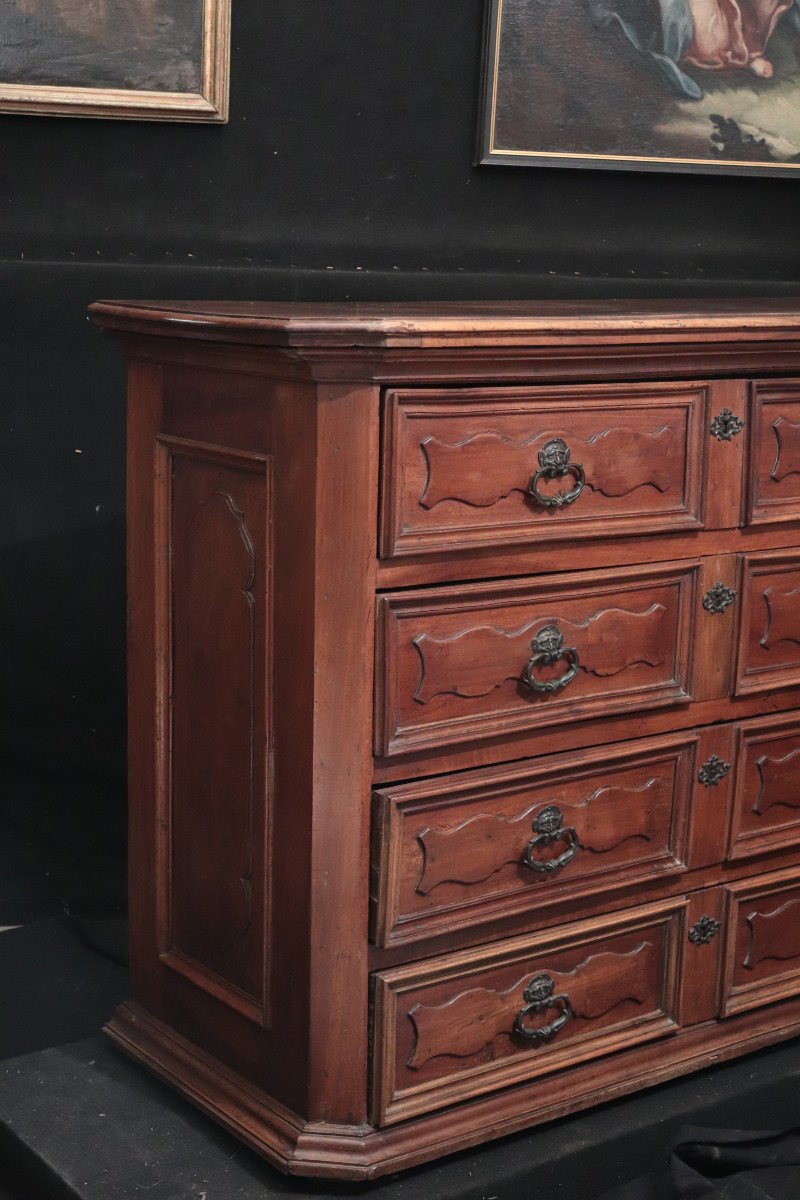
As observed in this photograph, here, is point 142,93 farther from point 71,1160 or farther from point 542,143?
point 71,1160

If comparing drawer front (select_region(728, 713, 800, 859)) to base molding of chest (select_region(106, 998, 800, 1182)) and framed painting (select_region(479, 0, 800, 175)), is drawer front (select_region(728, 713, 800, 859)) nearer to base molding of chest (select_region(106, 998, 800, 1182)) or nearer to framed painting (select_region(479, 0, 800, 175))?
base molding of chest (select_region(106, 998, 800, 1182))

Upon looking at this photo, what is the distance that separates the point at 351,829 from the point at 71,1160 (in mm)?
773

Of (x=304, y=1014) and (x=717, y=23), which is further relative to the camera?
(x=717, y=23)

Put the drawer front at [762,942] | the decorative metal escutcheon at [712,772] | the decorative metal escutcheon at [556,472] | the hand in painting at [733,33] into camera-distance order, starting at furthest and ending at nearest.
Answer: the hand in painting at [733,33] → the drawer front at [762,942] → the decorative metal escutcheon at [712,772] → the decorative metal escutcheon at [556,472]

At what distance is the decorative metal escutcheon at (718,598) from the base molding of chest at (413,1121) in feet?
2.76

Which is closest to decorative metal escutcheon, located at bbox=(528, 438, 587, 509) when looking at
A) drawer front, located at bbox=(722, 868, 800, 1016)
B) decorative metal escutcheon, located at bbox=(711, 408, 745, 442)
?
decorative metal escutcheon, located at bbox=(711, 408, 745, 442)

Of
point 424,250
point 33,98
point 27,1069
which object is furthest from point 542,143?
point 27,1069

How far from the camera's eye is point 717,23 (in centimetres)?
341

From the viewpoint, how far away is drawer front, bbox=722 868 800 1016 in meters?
2.80

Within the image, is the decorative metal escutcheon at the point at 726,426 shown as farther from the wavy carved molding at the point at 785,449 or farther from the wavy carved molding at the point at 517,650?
the wavy carved molding at the point at 517,650

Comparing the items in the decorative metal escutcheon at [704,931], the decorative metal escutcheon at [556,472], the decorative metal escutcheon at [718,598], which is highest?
the decorative metal escutcheon at [556,472]

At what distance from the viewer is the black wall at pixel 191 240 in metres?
3.02

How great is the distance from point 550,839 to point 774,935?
65 cm

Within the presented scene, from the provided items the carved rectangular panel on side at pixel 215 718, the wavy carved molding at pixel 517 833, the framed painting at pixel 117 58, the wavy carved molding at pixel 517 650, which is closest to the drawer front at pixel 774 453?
the wavy carved molding at pixel 517 650
